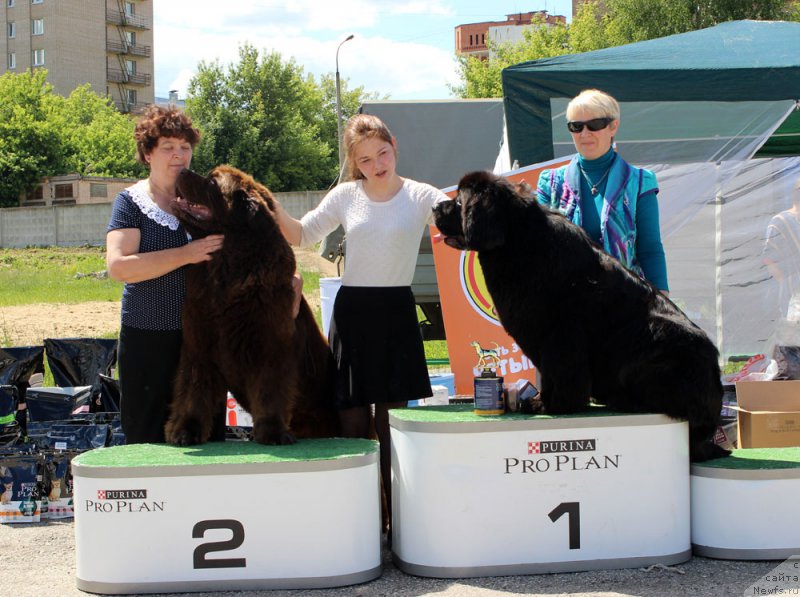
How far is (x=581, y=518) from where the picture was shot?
3.21m

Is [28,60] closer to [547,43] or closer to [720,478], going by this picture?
[547,43]

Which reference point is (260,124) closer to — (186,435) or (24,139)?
(24,139)

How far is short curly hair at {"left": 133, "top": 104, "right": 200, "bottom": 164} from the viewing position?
3.43m

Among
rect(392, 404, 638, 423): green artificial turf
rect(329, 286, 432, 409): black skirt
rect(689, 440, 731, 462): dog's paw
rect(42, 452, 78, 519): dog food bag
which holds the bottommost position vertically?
rect(42, 452, 78, 519): dog food bag

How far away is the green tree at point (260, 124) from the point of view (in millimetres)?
41156

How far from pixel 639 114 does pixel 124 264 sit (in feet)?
15.4

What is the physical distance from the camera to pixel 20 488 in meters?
A: 4.67

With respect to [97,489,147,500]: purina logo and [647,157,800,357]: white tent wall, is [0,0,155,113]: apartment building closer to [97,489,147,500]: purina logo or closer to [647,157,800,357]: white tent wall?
[647,157,800,357]: white tent wall

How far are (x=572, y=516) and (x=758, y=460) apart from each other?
870 mm

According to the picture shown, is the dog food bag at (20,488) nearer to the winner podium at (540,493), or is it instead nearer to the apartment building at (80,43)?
the winner podium at (540,493)

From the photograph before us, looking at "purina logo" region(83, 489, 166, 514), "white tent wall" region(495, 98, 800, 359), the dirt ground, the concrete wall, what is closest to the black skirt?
"purina logo" region(83, 489, 166, 514)

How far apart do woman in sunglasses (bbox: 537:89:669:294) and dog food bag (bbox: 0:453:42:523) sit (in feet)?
10.8

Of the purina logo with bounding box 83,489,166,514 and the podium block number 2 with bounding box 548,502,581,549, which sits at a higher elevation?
the purina logo with bounding box 83,489,166,514

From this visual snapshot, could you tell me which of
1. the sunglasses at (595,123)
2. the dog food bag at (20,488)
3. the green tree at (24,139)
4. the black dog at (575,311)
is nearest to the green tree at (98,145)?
the green tree at (24,139)
